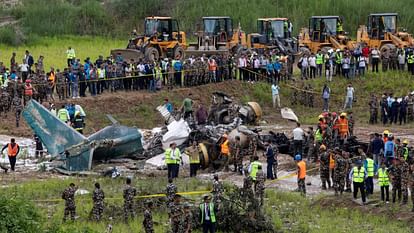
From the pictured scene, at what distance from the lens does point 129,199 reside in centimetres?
2156

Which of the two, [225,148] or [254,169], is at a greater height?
[254,169]

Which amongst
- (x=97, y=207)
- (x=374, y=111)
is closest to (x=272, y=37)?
(x=374, y=111)

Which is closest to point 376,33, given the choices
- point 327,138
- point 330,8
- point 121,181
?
point 330,8

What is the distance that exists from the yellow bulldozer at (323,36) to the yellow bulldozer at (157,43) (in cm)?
610

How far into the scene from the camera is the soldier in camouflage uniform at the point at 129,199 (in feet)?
70.3

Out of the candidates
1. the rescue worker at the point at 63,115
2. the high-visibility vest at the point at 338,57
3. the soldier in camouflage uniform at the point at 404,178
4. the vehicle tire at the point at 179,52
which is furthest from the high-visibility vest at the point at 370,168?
the vehicle tire at the point at 179,52

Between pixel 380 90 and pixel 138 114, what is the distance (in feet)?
34.5

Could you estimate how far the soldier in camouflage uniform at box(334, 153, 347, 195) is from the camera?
2427 cm

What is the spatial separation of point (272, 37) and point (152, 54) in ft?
21.5

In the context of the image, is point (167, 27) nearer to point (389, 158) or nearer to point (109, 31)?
point (109, 31)

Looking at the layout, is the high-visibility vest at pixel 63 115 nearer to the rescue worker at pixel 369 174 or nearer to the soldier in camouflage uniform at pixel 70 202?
the soldier in camouflage uniform at pixel 70 202

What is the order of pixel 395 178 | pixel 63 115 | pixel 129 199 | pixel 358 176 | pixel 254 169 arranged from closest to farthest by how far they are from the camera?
1. pixel 129 199
2. pixel 395 178
3. pixel 358 176
4. pixel 254 169
5. pixel 63 115

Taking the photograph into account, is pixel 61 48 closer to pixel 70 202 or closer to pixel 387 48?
pixel 387 48

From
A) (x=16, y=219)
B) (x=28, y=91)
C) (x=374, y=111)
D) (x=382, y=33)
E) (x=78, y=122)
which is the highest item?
(x=382, y=33)
